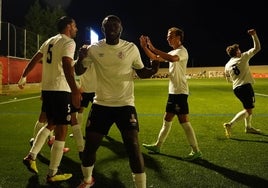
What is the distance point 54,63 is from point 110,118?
1375 mm

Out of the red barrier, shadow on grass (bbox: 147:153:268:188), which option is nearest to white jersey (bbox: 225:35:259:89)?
shadow on grass (bbox: 147:153:268:188)

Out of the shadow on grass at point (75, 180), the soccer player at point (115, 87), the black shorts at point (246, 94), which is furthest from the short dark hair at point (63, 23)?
the black shorts at point (246, 94)

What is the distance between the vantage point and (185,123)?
21.7 feet

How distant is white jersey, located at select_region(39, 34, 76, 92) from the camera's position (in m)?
5.28

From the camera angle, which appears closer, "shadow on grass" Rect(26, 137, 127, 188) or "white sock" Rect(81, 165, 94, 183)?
"white sock" Rect(81, 165, 94, 183)

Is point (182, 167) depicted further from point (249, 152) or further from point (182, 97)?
point (249, 152)

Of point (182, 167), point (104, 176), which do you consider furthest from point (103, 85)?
point (182, 167)

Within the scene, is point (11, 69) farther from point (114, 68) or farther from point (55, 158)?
point (114, 68)

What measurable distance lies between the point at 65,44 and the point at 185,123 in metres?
2.50

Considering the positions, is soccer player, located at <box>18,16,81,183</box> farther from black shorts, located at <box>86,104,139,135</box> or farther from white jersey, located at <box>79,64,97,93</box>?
white jersey, located at <box>79,64,97,93</box>

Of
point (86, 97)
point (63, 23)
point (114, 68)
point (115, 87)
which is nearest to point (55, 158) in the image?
point (115, 87)

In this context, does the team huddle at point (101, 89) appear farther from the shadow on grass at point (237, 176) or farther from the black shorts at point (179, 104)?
the shadow on grass at point (237, 176)

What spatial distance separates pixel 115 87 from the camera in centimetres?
444

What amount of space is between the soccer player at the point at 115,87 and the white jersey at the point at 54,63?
910mm
